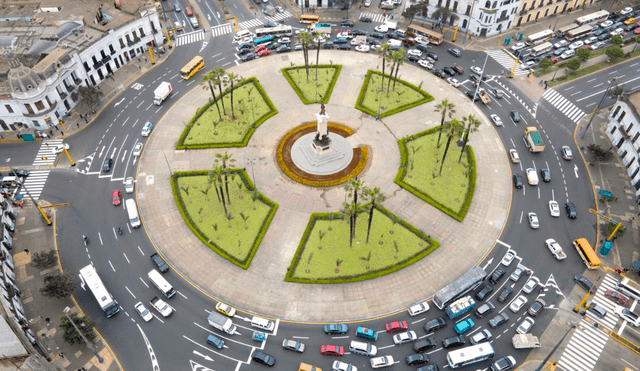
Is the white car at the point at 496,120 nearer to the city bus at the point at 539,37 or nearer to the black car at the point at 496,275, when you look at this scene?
the city bus at the point at 539,37

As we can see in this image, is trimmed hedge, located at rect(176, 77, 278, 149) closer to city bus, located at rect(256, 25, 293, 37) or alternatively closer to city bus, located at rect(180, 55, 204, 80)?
city bus, located at rect(180, 55, 204, 80)

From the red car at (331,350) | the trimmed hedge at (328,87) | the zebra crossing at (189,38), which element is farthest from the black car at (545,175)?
the zebra crossing at (189,38)

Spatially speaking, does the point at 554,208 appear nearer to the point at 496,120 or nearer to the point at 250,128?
the point at 496,120

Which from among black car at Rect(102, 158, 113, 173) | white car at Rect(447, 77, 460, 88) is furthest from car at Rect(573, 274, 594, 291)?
black car at Rect(102, 158, 113, 173)

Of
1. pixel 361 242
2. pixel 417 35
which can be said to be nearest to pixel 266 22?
pixel 417 35

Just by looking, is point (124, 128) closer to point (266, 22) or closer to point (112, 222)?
point (112, 222)

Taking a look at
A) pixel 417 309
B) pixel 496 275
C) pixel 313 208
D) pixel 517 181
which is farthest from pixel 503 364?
pixel 313 208
